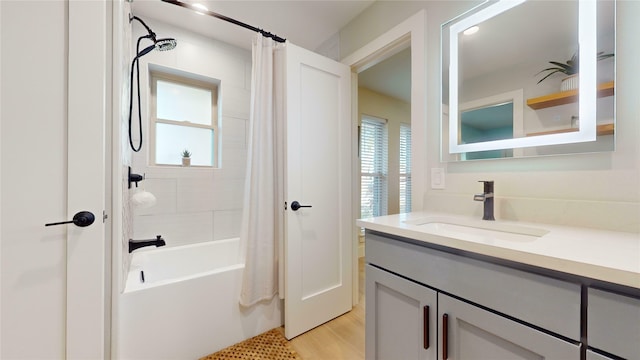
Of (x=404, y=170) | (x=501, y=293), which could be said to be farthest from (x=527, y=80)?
(x=404, y=170)

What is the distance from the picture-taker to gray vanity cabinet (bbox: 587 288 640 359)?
479 millimetres

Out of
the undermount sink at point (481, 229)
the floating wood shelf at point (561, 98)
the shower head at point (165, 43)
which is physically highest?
the shower head at point (165, 43)

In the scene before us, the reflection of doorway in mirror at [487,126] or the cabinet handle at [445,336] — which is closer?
the cabinet handle at [445,336]

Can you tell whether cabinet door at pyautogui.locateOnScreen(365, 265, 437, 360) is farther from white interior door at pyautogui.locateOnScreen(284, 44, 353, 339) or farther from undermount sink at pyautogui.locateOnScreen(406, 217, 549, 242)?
white interior door at pyautogui.locateOnScreen(284, 44, 353, 339)

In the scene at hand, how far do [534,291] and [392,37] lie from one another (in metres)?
1.64

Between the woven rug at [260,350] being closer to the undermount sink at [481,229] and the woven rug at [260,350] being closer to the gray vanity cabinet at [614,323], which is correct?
the undermount sink at [481,229]

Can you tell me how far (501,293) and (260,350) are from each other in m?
1.44

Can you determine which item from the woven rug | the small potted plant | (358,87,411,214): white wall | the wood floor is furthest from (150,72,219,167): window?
(358,87,411,214): white wall

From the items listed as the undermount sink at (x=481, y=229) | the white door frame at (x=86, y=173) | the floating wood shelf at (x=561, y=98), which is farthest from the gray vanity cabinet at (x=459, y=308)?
the white door frame at (x=86, y=173)

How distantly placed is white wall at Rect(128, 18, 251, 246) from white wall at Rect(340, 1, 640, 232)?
1.75 meters

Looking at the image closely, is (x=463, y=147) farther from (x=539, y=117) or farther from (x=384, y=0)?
(x=384, y=0)

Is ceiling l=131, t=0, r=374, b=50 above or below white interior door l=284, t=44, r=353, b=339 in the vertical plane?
above

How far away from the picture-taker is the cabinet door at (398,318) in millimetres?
833

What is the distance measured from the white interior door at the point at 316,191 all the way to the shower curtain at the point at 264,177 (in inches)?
4.8
